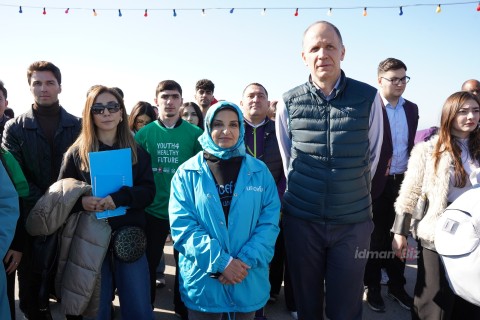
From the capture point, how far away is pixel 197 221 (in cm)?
229

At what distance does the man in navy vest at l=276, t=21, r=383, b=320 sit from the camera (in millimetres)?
2312

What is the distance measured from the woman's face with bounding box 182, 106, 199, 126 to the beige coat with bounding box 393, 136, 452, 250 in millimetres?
2760

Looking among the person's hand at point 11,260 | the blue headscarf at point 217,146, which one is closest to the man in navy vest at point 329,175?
the blue headscarf at point 217,146

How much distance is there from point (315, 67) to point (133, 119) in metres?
2.79

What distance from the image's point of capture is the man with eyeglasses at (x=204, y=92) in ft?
17.4

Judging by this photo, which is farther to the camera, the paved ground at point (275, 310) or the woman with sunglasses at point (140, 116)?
the woman with sunglasses at point (140, 116)

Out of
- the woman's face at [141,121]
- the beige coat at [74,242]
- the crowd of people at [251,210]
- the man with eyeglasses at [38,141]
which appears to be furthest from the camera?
the woman's face at [141,121]

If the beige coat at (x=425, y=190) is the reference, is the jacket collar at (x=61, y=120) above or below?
above

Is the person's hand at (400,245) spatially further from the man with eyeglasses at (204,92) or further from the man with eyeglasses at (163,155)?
the man with eyeglasses at (204,92)

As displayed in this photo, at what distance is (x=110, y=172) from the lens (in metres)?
2.52

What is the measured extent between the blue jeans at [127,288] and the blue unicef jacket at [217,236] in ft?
1.34

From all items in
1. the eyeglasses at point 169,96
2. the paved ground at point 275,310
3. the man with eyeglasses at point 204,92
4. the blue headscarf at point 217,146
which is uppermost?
the man with eyeglasses at point 204,92

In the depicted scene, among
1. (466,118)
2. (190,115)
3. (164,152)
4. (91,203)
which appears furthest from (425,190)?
(190,115)

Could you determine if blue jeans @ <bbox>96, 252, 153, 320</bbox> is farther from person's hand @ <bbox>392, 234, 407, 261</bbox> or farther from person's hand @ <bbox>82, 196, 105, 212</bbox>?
person's hand @ <bbox>392, 234, 407, 261</bbox>
